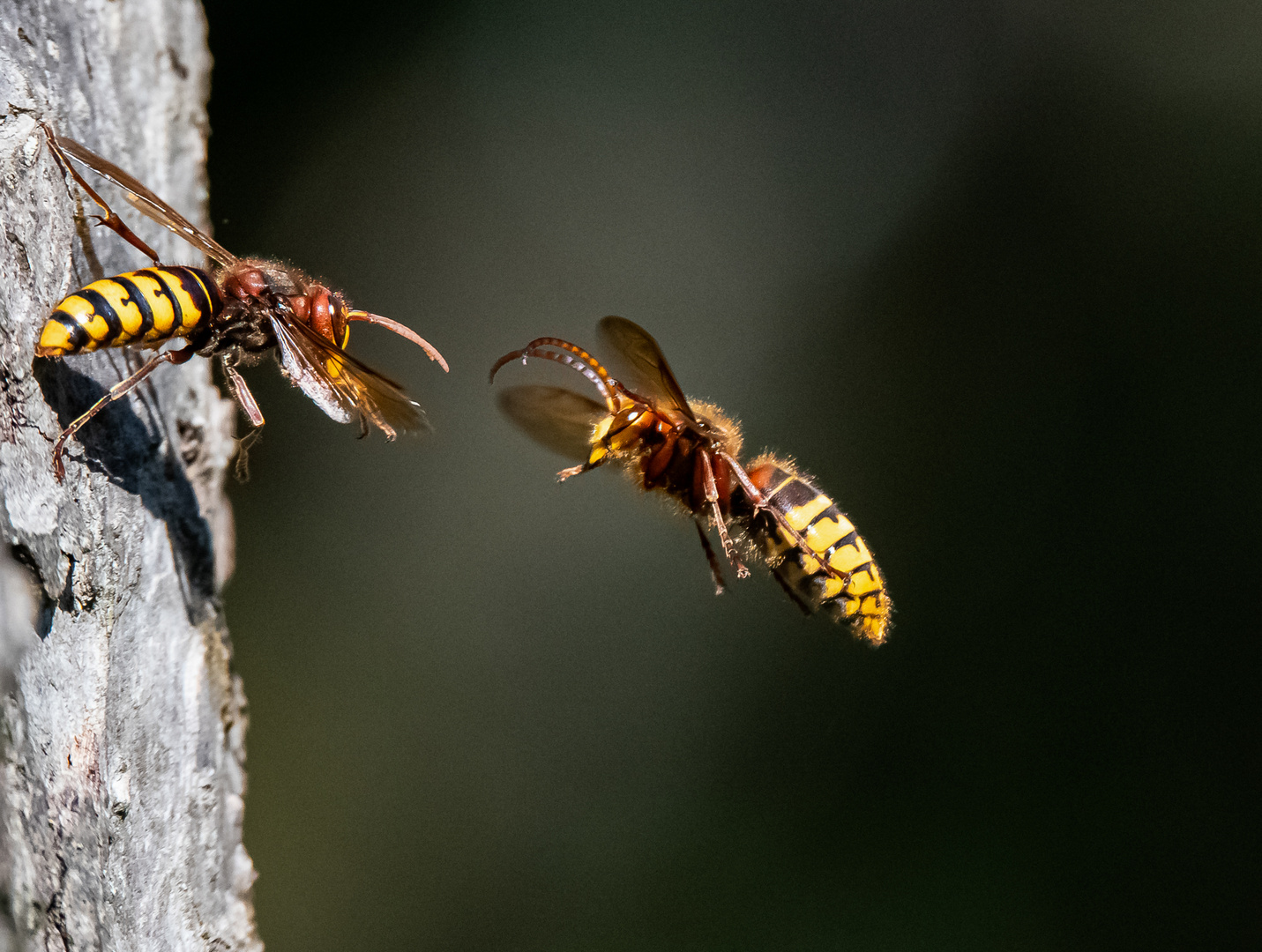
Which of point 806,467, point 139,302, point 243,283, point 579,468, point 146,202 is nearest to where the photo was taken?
point 139,302

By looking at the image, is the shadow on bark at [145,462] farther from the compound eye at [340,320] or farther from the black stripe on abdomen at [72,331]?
the compound eye at [340,320]

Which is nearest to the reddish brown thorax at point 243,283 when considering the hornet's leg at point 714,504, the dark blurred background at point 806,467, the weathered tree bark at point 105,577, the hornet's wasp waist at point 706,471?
the weathered tree bark at point 105,577

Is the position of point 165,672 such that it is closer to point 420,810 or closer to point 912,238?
point 420,810

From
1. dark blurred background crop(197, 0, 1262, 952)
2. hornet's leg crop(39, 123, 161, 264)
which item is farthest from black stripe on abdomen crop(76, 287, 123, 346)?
dark blurred background crop(197, 0, 1262, 952)

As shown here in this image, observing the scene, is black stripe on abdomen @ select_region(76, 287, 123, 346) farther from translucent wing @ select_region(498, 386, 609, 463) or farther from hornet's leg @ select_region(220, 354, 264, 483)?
translucent wing @ select_region(498, 386, 609, 463)

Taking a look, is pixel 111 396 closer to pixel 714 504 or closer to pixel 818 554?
pixel 714 504

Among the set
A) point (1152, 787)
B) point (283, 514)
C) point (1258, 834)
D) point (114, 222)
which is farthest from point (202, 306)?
point (1258, 834)

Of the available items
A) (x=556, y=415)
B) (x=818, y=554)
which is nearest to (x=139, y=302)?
(x=556, y=415)
